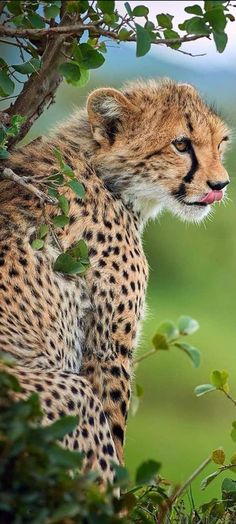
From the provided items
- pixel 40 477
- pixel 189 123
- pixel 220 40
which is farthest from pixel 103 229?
pixel 40 477

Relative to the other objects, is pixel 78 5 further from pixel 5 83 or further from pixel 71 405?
pixel 71 405

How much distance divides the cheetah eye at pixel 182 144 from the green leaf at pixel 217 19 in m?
0.76

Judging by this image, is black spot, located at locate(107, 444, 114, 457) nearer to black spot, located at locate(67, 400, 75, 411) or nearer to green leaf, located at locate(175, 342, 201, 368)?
black spot, located at locate(67, 400, 75, 411)

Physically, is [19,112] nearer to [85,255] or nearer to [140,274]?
[140,274]

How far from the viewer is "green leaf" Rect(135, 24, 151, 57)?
8.47 feet

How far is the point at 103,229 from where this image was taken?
10.5 ft

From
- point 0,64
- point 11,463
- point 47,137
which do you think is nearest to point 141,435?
point 47,137

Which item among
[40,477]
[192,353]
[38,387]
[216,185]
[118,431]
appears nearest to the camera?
[40,477]

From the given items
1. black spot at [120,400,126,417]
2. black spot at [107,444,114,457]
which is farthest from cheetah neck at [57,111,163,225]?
black spot at [107,444,114,457]

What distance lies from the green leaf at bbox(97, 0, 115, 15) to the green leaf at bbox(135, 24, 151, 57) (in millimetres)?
70

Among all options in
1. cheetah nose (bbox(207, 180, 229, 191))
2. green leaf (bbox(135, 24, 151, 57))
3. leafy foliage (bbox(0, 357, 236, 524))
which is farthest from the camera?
cheetah nose (bbox(207, 180, 229, 191))

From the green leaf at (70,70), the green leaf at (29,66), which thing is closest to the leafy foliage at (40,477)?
the green leaf at (70,70)

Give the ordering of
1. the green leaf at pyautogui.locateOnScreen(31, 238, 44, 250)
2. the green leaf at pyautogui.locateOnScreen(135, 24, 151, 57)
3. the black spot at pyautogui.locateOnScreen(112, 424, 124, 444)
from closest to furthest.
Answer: the green leaf at pyautogui.locateOnScreen(135, 24, 151, 57) → the green leaf at pyautogui.locateOnScreen(31, 238, 44, 250) → the black spot at pyautogui.locateOnScreen(112, 424, 124, 444)

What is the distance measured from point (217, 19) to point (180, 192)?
32.4 inches
